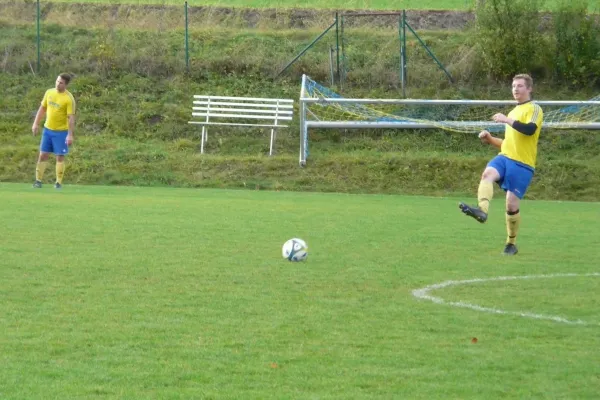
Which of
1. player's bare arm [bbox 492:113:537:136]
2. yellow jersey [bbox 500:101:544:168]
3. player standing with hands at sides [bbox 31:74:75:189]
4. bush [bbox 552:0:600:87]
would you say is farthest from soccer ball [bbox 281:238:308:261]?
bush [bbox 552:0:600:87]

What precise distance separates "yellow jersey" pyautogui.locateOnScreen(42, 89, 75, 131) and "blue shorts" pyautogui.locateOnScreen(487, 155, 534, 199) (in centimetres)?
1013

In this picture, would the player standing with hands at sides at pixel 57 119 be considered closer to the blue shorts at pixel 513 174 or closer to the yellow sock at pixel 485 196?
the blue shorts at pixel 513 174

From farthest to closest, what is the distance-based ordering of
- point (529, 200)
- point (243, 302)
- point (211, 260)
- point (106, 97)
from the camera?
point (106, 97)
point (529, 200)
point (211, 260)
point (243, 302)

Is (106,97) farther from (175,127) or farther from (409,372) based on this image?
(409,372)

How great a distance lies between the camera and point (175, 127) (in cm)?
2770

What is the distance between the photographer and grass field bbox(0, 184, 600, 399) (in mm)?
5645

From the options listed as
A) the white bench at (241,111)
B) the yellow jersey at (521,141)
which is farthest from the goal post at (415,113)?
the yellow jersey at (521,141)

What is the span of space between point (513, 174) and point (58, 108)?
34.7ft

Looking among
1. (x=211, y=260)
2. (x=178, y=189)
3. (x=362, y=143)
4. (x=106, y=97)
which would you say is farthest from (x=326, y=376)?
(x=106, y=97)

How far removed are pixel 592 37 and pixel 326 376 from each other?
25.4m

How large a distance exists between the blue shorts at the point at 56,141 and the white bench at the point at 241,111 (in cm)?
706

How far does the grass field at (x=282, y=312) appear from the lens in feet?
18.5

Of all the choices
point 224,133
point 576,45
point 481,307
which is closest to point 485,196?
point 481,307

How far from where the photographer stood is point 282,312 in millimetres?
7527
